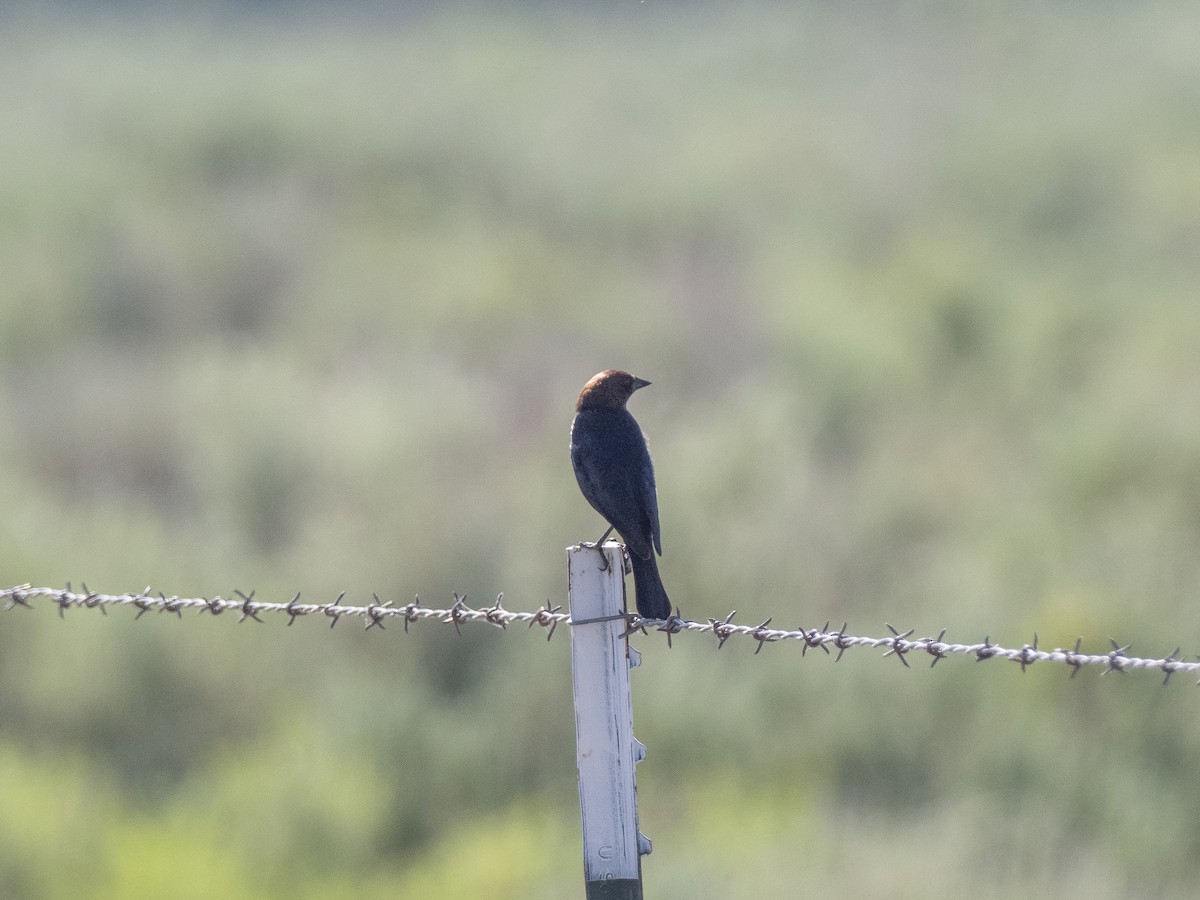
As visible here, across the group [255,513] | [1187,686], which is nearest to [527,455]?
[255,513]

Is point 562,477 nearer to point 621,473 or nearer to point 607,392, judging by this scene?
point 607,392

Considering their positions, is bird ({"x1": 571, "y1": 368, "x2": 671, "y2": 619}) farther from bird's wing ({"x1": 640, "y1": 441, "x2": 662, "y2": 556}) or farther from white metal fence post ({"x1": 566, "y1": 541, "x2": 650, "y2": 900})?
white metal fence post ({"x1": 566, "y1": 541, "x2": 650, "y2": 900})

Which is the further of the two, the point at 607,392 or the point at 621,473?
the point at 607,392

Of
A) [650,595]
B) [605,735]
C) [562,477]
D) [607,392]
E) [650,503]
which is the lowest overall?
[605,735]

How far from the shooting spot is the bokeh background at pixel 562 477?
854 cm

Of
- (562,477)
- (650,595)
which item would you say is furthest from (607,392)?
(562,477)

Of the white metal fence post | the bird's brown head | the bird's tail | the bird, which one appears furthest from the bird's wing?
the white metal fence post

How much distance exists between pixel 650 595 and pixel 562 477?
680cm

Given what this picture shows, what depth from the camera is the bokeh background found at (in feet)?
28.0

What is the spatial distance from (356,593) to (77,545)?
2403 mm

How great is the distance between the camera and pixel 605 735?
11.7 ft

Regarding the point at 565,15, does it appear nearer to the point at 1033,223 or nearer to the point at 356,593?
the point at 1033,223

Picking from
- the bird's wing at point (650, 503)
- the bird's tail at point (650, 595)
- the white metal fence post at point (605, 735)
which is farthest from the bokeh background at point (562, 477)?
the white metal fence post at point (605, 735)

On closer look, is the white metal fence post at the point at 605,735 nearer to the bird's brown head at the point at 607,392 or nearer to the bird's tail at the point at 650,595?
the bird's tail at the point at 650,595
